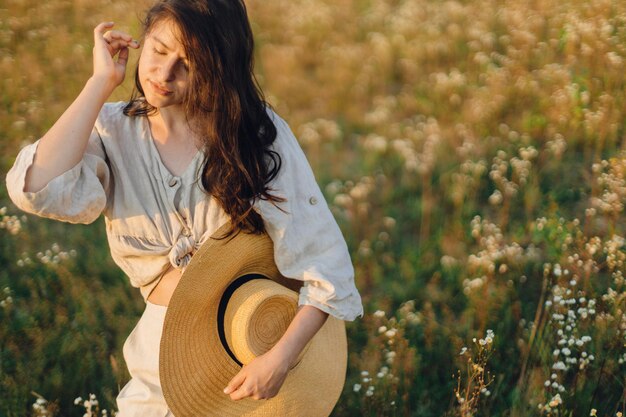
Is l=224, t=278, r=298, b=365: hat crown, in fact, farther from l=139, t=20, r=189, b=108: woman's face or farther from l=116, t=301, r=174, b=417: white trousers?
l=139, t=20, r=189, b=108: woman's face

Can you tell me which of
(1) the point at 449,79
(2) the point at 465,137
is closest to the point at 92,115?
(2) the point at 465,137

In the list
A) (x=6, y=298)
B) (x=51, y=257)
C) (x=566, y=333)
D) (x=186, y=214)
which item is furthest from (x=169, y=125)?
(x=51, y=257)

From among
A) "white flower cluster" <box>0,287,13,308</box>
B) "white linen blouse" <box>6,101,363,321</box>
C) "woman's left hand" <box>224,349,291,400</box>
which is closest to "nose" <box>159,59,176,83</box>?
"white linen blouse" <box>6,101,363,321</box>

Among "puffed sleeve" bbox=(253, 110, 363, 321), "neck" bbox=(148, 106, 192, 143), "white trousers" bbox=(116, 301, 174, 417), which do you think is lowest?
"white trousers" bbox=(116, 301, 174, 417)

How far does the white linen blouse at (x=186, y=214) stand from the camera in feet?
8.14

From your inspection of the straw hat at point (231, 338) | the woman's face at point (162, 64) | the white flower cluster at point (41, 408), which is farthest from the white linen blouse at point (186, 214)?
the white flower cluster at point (41, 408)

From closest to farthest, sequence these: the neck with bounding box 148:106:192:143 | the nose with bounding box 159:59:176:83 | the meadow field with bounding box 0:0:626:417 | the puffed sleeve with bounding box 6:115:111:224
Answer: the puffed sleeve with bounding box 6:115:111:224 → the nose with bounding box 159:59:176:83 → the neck with bounding box 148:106:192:143 → the meadow field with bounding box 0:0:626:417

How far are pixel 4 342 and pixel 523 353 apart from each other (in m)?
2.68

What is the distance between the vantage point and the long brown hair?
234 cm

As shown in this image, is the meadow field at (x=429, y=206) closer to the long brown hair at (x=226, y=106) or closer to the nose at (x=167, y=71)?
the long brown hair at (x=226, y=106)

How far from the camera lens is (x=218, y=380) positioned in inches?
99.7

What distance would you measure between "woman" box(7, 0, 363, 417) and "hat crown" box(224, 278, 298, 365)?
8 cm

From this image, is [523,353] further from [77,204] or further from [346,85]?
[346,85]

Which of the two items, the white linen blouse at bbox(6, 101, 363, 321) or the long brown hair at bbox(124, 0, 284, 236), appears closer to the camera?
the long brown hair at bbox(124, 0, 284, 236)
